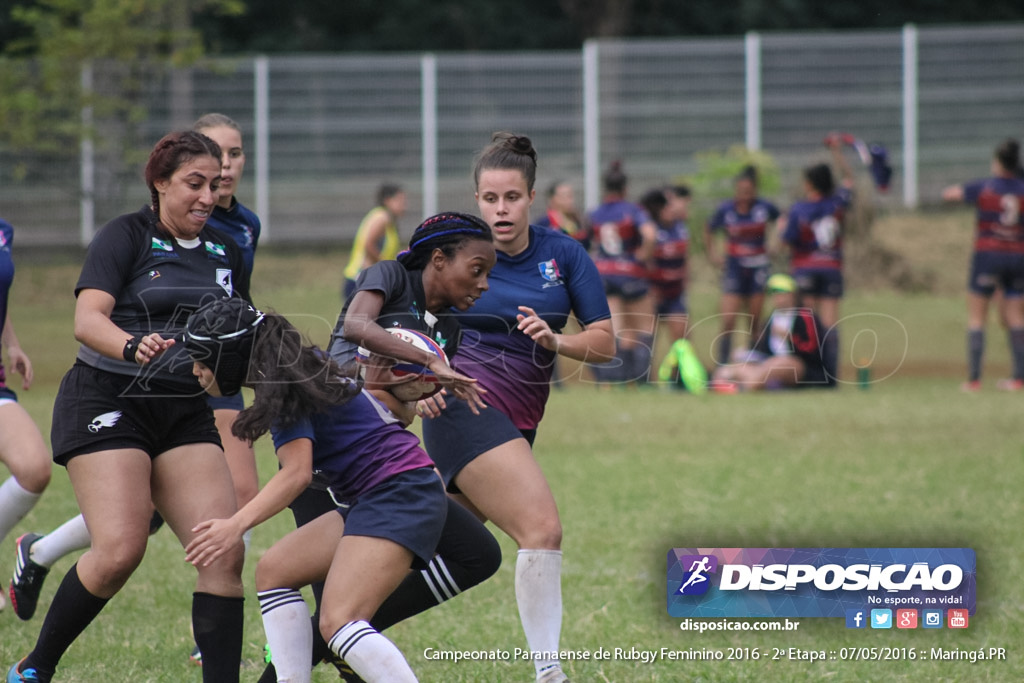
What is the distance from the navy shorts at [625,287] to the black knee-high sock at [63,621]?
9.94 m

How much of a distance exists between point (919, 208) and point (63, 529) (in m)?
18.5

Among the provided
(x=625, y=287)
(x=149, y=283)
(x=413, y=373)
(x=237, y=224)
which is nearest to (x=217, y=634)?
(x=413, y=373)

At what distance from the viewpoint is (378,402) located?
4207 mm

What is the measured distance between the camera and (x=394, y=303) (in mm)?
4371

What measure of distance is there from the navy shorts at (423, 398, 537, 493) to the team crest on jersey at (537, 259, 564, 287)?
0.56 m

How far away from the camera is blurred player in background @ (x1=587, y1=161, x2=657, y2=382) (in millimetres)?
13852

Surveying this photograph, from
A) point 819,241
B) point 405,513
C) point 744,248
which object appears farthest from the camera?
point 744,248

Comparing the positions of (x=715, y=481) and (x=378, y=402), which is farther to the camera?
(x=715, y=481)

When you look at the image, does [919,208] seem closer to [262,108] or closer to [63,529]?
[262,108]

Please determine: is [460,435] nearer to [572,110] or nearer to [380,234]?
[380,234]

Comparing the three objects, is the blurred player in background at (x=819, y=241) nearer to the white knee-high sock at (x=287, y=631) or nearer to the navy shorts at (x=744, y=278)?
the navy shorts at (x=744, y=278)

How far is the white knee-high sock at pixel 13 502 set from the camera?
18.0 ft

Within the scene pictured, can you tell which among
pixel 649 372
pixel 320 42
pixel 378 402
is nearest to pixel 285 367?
pixel 378 402

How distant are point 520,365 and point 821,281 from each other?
9.51 metres
